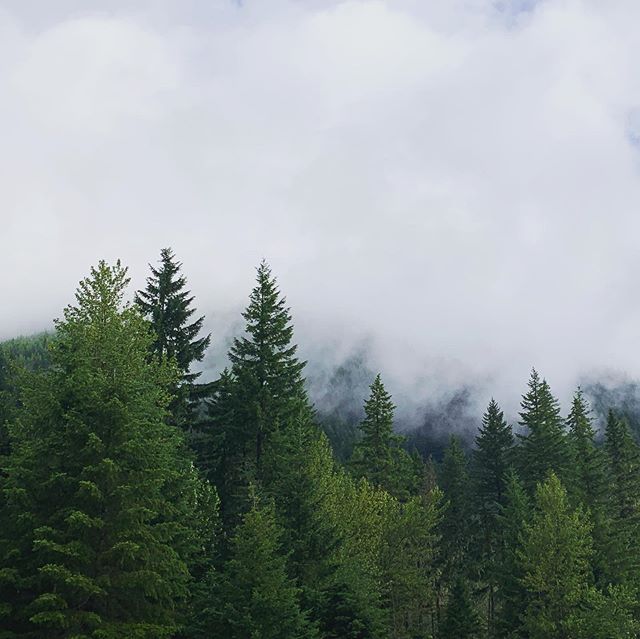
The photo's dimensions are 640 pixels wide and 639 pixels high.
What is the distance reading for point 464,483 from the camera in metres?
69.1

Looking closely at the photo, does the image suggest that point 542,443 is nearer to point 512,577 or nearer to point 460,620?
point 512,577

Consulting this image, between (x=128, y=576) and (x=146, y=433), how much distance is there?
4.91 metres

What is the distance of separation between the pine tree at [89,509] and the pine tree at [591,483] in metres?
30.9

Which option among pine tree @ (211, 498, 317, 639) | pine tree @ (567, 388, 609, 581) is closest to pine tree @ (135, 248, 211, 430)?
pine tree @ (211, 498, 317, 639)

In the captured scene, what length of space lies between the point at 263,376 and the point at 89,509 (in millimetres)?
19491

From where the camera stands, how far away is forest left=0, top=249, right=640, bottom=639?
20.9 m

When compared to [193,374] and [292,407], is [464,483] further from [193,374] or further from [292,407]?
[193,374]

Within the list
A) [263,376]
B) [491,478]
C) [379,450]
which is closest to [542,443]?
[491,478]

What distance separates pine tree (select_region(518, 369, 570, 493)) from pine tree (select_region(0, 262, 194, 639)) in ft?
127

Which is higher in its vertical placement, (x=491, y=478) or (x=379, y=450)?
(x=379, y=450)

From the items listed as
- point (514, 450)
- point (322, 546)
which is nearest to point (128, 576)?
point (322, 546)

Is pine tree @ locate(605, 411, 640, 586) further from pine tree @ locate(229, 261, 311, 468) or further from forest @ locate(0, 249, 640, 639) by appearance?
pine tree @ locate(229, 261, 311, 468)

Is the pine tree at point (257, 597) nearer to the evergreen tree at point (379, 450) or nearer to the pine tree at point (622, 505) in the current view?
the pine tree at point (622, 505)

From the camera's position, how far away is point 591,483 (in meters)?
50.2
